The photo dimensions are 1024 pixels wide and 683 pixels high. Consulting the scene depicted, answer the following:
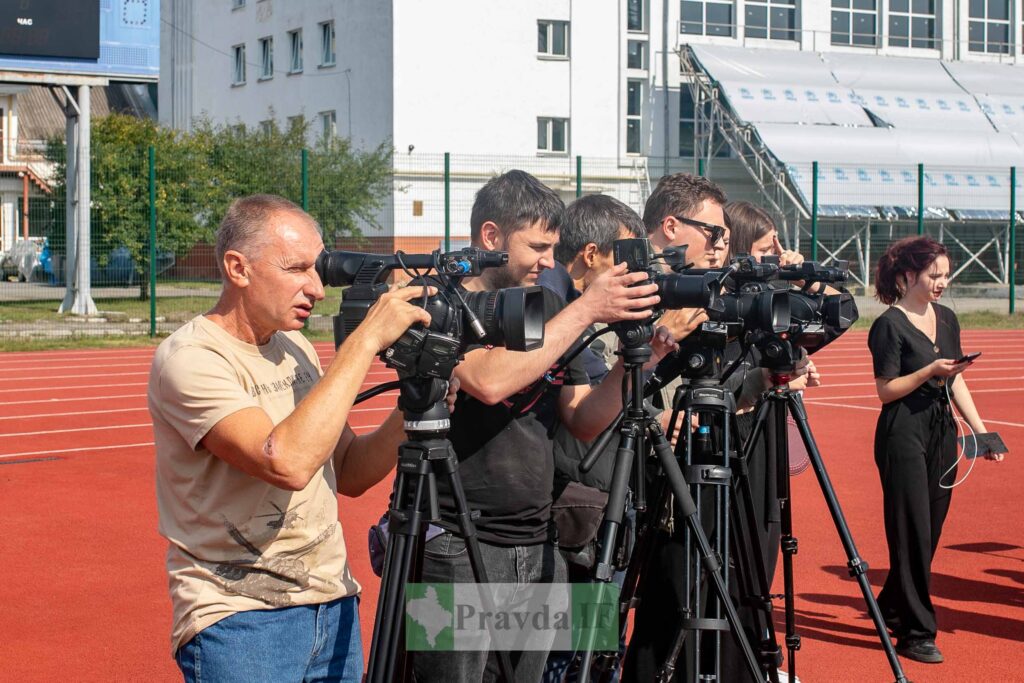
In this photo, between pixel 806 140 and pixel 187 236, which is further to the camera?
pixel 806 140

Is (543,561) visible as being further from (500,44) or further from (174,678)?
(500,44)

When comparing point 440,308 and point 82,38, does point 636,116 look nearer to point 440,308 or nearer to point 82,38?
point 82,38

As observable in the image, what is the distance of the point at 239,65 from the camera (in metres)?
40.4

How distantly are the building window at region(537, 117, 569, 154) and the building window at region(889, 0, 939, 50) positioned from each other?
1128 cm

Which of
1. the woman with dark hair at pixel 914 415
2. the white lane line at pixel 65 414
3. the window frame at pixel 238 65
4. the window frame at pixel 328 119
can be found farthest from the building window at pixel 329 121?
the woman with dark hair at pixel 914 415

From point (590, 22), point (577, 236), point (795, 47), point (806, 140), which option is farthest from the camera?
point (795, 47)

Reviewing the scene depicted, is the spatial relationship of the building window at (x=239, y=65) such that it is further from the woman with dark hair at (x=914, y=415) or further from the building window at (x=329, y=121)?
the woman with dark hair at (x=914, y=415)

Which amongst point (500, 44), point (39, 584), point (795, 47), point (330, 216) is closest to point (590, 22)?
point (500, 44)

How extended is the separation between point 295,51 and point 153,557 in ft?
108

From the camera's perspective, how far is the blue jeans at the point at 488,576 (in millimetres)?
3230

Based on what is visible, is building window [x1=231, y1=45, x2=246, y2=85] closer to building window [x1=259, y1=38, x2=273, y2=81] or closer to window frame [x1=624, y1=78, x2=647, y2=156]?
building window [x1=259, y1=38, x2=273, y2=81]

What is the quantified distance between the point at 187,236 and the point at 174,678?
59.6 feet

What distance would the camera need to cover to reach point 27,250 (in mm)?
22812

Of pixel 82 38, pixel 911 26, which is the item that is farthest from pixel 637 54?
pixel 82 38
